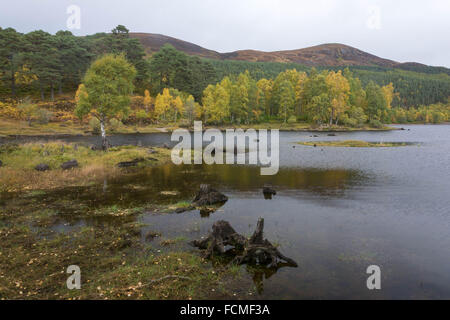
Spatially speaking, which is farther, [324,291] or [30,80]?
[30,80]

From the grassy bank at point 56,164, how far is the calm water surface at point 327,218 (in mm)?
3768

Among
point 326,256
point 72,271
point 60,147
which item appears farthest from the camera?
point 60,147

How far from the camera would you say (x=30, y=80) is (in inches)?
4633

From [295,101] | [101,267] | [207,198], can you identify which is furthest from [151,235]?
[295,101]

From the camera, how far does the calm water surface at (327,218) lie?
12305mm

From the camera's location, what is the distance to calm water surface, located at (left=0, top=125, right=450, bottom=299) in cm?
1230

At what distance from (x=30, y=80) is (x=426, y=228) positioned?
143877 mm

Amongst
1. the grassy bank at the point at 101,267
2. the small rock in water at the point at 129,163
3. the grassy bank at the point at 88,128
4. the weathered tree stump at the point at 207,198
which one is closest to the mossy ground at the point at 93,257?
the grassy bank at the point at 101,267

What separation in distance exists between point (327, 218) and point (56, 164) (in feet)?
108

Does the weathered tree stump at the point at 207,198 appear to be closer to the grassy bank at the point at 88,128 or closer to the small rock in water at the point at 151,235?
the small rock in water at the point at 151,235

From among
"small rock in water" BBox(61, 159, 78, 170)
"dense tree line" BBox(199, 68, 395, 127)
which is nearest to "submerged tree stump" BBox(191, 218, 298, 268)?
"small rock in water" BBox(61, 159, 78, 170)

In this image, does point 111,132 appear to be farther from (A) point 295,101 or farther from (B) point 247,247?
(B) point 247,247
